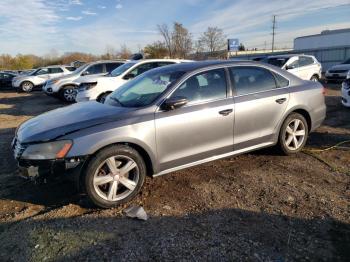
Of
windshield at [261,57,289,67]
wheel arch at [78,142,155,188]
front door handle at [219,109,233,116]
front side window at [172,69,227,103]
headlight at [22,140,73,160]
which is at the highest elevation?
front side window at [172,69,227,103]

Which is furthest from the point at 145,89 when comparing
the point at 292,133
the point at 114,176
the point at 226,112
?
the point at 292,133

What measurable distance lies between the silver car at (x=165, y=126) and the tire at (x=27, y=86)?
1902cm

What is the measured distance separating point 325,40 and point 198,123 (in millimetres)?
58908

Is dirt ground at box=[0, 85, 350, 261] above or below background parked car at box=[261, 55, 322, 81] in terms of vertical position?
below

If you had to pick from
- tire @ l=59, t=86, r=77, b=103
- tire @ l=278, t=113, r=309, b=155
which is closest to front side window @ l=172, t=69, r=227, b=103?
tire @ l=278, t=113, r=309, b=155

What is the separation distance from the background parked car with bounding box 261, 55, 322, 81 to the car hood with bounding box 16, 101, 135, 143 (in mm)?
11136

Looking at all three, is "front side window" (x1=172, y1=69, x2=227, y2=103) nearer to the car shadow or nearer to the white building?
the car shadow

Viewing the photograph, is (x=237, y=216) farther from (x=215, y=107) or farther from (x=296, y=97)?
(x=296, y=97)

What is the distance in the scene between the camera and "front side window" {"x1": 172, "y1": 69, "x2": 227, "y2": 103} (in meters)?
4.48

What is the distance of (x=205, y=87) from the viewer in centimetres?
465

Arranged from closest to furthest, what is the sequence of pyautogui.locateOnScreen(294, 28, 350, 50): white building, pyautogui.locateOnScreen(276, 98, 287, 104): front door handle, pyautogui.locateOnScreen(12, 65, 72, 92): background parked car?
pyautogui.locateOnScreen(276, 98, 287, 104): front door handle < pyautogui.locateOnScreen(12, 65, 72, 92): background parked car < pyautogui.locateOnScreen(294, 28, 350, 50): white building

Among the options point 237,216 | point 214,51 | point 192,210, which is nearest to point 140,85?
point 192,210

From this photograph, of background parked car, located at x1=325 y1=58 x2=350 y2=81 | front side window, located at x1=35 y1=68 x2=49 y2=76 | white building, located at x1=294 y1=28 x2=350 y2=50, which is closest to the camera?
background parked car, located at x1=325 y1=58 x2=350 y2=81

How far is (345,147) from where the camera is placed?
5.95 meters
